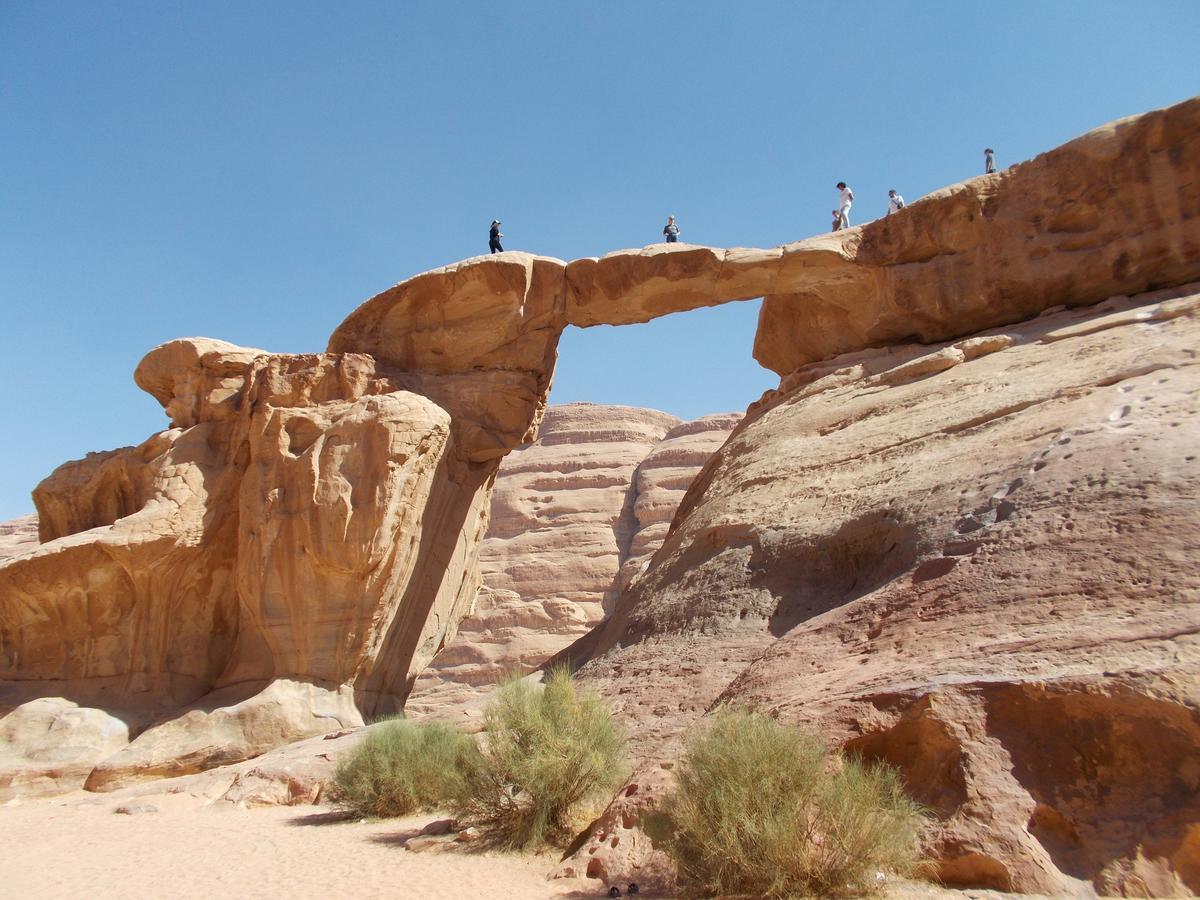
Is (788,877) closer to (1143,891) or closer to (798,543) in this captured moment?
(1143,891)

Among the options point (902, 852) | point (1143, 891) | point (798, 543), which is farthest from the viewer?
point (798, 543)

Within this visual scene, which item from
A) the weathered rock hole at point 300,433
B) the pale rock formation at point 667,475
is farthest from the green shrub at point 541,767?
the pale rock formation at point 667,475

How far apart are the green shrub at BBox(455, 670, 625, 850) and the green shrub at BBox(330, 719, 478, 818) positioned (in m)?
1.63

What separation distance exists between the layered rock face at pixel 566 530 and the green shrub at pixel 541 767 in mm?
24920

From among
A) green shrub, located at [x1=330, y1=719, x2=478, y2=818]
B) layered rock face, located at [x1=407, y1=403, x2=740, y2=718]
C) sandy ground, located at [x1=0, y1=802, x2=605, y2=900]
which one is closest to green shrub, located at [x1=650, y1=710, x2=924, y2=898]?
sandy ground, located at [x1=0, y1=802, x2=605, y2=900]

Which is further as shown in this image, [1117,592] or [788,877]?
[1117,592]

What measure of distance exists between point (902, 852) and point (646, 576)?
22.7 feet

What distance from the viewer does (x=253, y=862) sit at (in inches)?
340

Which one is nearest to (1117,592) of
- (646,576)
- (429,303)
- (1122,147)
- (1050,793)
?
(1050,793)

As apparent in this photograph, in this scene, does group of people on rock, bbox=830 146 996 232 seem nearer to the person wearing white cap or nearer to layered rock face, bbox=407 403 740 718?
the person wearing white cap

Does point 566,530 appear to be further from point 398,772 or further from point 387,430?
point 398,772

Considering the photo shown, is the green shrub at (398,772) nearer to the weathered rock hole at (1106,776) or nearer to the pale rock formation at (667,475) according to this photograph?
the weathered rock hole at (1106,776)

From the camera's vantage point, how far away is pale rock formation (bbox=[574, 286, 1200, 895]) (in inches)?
227

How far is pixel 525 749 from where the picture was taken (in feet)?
28.5
